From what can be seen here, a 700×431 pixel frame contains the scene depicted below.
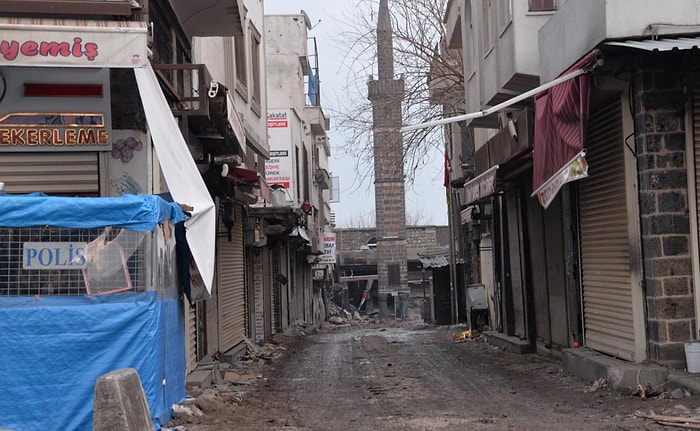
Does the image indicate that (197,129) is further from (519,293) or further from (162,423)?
(519,293)

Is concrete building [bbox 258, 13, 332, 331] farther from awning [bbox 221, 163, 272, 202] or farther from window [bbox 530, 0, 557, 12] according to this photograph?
window [bbox 530, 0, 557, 12]

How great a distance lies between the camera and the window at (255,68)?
839 inches

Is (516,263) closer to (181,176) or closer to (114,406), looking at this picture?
(181,176)

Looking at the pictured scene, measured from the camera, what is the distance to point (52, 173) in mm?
10438

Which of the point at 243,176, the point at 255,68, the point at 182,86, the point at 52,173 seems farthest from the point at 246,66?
the point at 52,173

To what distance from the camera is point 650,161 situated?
10.3 metres

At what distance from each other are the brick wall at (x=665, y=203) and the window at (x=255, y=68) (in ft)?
39.1

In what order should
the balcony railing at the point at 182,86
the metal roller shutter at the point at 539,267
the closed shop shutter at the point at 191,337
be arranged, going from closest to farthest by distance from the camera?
the balcony railing at the point at 182,86 < the closed shop shutter at the point at 191,337 < the metal roller shutter at the point at 539,267

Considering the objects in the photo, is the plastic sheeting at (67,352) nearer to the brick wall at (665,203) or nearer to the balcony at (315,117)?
the brick wall at (665,203)

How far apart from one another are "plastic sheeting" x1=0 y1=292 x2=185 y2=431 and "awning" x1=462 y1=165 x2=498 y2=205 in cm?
893

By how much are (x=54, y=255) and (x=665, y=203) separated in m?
6.60

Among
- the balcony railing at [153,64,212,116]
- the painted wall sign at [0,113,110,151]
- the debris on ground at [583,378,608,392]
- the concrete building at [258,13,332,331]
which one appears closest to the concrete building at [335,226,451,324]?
the concrete building at [258,13,332,331]

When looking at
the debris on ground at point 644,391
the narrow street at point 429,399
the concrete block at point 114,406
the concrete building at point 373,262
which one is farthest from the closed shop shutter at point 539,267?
the concrete building at point 373,262

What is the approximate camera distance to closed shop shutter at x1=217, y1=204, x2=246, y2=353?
1734 centimetres
